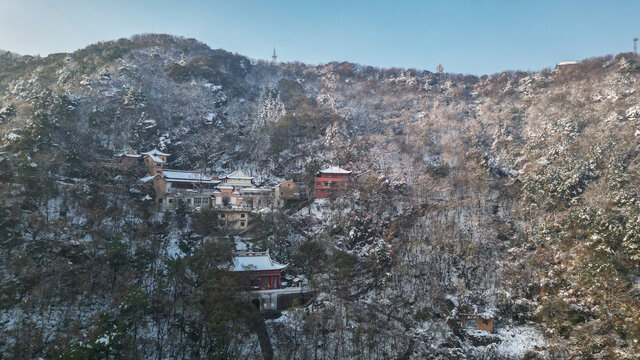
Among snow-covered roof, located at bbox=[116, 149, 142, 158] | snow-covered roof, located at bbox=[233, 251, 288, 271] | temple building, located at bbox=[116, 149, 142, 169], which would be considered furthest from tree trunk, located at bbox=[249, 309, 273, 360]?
snow-covered roof, located at bbox=[116, 149, 142, 158]

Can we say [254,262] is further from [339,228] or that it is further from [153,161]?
[153,161]

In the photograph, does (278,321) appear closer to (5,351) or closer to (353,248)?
(353,248)

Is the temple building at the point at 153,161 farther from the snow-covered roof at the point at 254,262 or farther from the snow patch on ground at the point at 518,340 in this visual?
the snow patch on ground at the point at 518,340

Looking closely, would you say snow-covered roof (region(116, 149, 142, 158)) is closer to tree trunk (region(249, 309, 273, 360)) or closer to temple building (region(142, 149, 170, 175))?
temple building (region(142, 149, 170, 175))

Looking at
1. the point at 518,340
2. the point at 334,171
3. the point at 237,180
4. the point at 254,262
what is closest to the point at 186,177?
the point at 237,180

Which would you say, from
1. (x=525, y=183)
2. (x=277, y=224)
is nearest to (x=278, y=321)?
(x=277, y=224)
